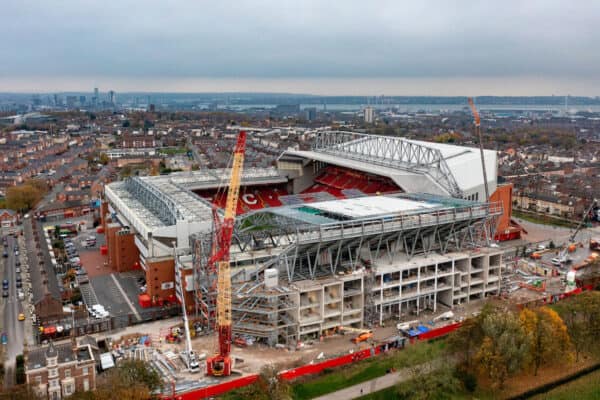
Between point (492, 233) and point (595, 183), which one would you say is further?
point (595, 183)

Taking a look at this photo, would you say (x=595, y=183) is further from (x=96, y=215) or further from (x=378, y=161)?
(x=96, y=215)

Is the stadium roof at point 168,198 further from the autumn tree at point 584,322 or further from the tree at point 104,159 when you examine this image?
the tree at point 104,159

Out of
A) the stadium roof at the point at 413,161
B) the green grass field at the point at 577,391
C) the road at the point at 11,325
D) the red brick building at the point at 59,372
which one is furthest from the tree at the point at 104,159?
the green grass field at the point at 577,391

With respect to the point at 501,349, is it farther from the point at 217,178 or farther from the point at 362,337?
the point at 217,178

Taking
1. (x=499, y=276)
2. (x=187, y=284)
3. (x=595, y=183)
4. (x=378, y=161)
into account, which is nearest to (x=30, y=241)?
(x=187, y=284)

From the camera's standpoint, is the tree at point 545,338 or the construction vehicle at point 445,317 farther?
the construction vehicle at point 445,317

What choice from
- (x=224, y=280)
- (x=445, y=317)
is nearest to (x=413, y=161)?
(x=445, y=317)

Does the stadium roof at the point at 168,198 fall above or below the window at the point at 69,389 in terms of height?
above
